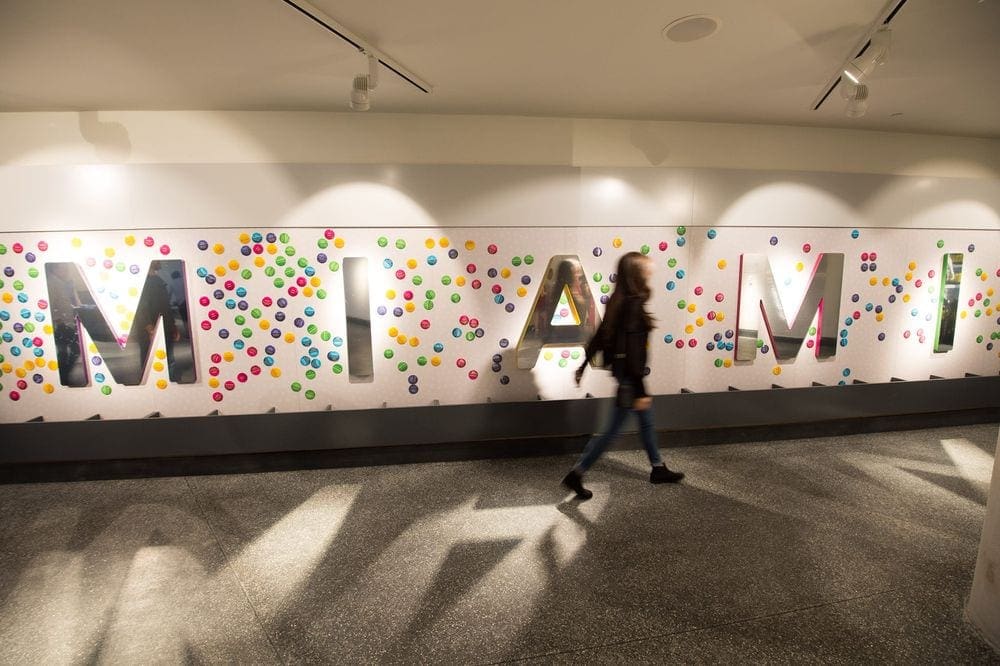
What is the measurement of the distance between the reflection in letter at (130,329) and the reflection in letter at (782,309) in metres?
4.56

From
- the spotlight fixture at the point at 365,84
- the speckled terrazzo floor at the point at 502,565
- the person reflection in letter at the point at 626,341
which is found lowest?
the speckled terrazzo floor at the point at 502,565

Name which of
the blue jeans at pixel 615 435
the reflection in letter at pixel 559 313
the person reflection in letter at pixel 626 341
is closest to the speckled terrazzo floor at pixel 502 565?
the blue jeans at pixel 615 435

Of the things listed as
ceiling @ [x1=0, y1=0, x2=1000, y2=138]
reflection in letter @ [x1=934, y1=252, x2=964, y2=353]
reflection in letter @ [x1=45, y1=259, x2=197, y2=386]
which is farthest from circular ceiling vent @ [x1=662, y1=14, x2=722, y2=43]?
reflection in letter @ [x1=934, y1=252, x2=964, y2=353]

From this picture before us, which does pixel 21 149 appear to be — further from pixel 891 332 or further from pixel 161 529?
pixel 891 332

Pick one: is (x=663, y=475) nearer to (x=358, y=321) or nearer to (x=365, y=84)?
(x=358, y=321)

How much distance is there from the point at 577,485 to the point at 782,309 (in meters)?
2.50

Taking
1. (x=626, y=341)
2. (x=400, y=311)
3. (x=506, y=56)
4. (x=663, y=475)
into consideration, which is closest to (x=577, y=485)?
(x=663, y=475)

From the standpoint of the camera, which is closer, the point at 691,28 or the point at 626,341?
the point at 691,28

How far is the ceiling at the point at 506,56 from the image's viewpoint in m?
1.99

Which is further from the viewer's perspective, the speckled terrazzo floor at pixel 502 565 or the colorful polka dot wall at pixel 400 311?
the colorful polka dot wall at pixel 400 311

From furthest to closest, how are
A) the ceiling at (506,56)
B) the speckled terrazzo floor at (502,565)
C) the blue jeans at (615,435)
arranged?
the blue jeans at (615,435)
the ceiling at (506,56)
the speckled terrazzo floor at (502,565)

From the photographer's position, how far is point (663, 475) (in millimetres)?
3084

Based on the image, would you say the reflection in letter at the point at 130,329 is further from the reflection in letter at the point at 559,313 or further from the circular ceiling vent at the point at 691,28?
the circular ceiling vent at the point at 691,28

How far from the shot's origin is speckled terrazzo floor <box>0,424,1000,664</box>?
1.81 m
